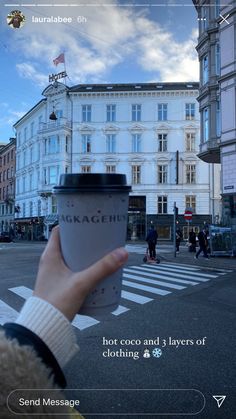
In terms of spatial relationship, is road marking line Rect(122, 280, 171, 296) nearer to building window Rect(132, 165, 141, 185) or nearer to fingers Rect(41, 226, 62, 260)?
building window Rect(132, 165, 141, 185)

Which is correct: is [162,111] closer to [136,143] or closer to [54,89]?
[136,143]

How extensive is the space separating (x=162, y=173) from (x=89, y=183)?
3.62ft

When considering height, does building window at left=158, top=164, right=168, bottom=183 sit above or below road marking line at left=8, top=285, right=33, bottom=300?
above

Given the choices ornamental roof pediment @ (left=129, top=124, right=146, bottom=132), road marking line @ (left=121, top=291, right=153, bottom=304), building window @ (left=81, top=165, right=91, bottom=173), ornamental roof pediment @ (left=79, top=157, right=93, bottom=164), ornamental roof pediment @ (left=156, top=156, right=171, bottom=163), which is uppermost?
ornamental roof pediment @ (left=129, top=124, right=146, bottom=132)

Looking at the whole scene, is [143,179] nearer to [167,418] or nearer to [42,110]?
[42,110]

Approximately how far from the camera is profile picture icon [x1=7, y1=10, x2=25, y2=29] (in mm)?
1155

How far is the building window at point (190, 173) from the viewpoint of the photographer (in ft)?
5.71

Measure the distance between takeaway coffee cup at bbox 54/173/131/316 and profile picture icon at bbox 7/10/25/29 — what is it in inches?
31.7

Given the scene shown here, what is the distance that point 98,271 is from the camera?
0.63 m

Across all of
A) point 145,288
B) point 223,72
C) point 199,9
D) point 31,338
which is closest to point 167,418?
point 31,338

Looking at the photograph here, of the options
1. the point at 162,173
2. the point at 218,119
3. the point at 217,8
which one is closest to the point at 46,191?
the point at 162,173

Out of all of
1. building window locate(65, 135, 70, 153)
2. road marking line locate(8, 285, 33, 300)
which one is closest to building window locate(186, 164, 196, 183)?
building window locate(65, 135, 70, 153)

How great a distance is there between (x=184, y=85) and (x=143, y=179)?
17.7 inches

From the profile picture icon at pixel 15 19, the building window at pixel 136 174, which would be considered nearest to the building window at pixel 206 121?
the building window at pixel 136 174
